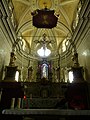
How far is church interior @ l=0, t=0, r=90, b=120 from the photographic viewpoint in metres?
7.59

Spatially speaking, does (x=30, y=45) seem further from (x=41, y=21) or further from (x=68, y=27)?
(x=41, y=21)

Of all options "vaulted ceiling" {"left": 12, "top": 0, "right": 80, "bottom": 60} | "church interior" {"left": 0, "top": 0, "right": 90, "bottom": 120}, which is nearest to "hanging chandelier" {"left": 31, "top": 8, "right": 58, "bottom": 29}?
"church interior" {"left": 0, "top": 0, "right": 90, "bottom": 120}

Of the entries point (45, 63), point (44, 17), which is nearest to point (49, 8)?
point (45, 63)

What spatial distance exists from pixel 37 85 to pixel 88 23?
17.2ft

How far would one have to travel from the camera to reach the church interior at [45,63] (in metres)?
7.59

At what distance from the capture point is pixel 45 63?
14.0 m

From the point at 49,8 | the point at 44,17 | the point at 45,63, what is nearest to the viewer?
the point at 44,17

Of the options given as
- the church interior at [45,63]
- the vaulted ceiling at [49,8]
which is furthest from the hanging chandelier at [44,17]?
the vaulted ceiling at [49,8]

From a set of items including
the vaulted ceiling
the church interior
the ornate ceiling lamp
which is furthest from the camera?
the vaulted ceiling

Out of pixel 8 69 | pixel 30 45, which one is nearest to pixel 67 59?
pixel 30 45

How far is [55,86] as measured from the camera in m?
10.1

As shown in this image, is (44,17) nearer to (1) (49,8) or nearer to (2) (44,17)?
(2) (44,17)

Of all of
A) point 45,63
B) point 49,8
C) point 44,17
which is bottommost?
point 45,63

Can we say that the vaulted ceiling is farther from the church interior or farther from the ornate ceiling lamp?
the ornate ceiling lamp
